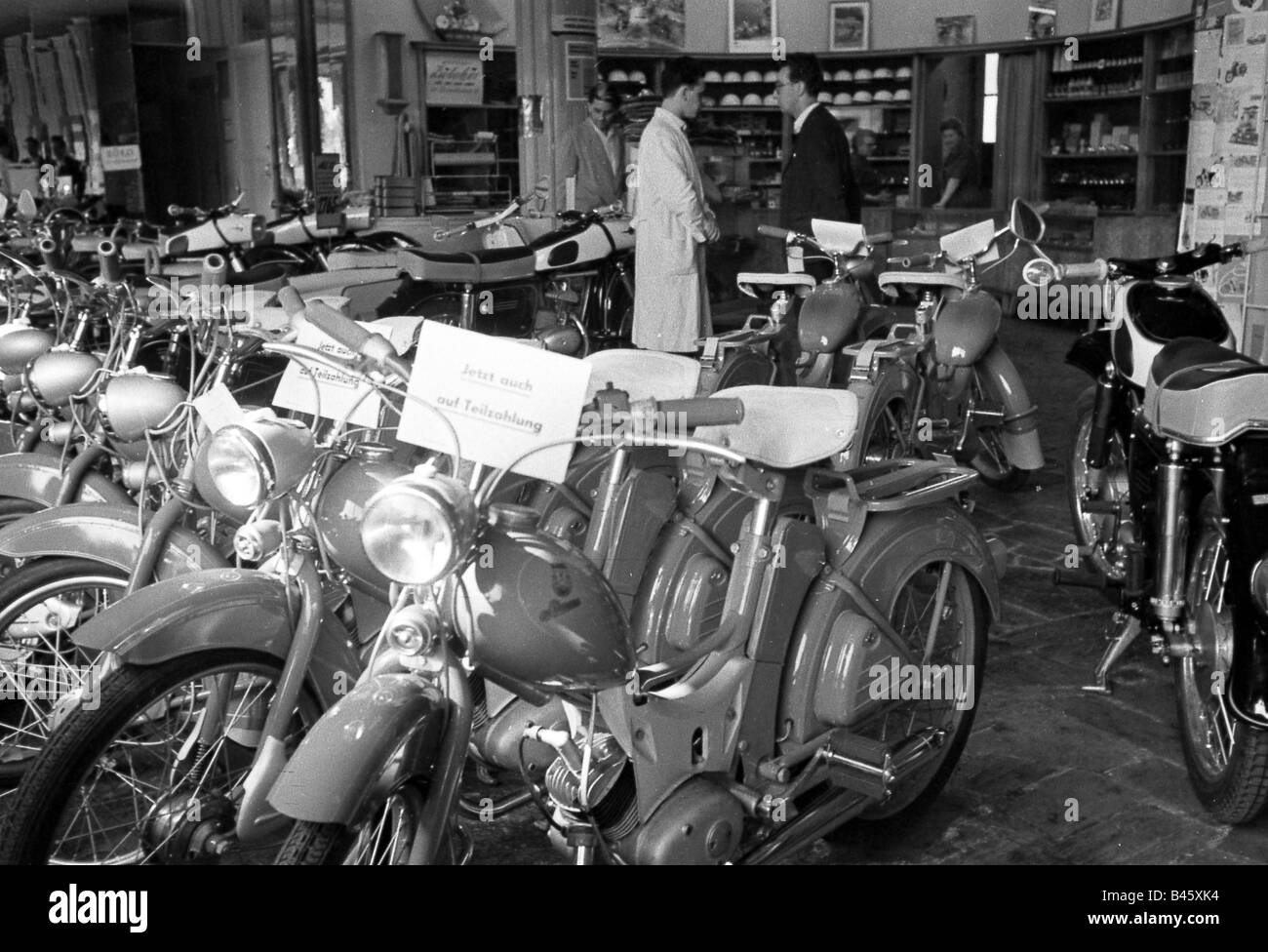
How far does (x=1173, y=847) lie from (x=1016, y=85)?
1109 cm

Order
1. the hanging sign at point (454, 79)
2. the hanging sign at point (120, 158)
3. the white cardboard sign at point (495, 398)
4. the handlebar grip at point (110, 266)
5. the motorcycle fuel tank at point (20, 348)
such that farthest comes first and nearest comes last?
the hanging sign at point (454, 79)
the hanging sign at point (120, 158)
the handlebar grip at point (110, 266)
the motorcycle fuel tank at point (20, 348)
the white cardboard sign at point (495, 398)

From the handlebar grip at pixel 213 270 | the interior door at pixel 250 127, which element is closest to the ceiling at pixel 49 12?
the interior door at pixel 250 127

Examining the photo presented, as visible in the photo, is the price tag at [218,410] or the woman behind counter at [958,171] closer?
the price tag at [218,410]

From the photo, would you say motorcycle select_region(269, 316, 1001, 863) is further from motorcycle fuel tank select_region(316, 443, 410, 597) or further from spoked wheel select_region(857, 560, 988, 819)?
motorcycle fuel tank select_region(316, 443, 410, 597)

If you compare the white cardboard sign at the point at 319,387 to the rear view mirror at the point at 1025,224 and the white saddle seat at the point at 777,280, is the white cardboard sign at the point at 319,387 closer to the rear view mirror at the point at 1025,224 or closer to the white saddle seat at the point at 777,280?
the rear view mirror at the point at 1025,224

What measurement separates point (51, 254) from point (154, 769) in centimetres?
308

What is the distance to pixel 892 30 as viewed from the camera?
43.3ft

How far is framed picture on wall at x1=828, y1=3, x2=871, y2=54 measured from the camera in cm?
1327

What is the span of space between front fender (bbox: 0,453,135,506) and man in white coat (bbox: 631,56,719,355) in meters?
3.19

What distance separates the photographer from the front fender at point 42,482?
2.95 meters

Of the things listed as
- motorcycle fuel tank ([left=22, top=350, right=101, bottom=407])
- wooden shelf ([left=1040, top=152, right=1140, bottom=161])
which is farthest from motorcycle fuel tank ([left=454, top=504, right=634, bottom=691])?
wooden shelf ([left=1040, top=152, right=1140, bottom=161])

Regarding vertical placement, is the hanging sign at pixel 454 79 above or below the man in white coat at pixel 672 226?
above

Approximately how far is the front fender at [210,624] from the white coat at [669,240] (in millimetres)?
3784

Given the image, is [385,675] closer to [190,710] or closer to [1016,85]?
[190,710]
